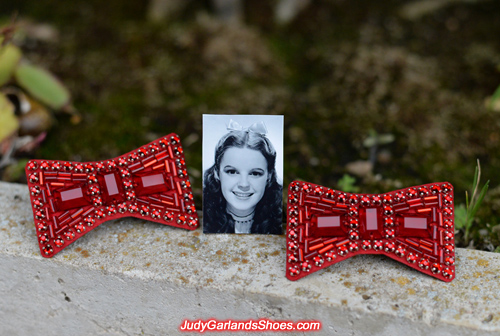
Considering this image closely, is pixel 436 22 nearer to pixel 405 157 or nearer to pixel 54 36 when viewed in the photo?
pixel 405 157

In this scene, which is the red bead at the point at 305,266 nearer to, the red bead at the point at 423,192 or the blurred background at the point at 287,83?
the red bead at the point at 423,192

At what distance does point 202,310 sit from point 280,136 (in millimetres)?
411

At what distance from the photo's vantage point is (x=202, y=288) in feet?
2.78

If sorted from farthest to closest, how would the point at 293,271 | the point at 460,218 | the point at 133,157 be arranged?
1. the point at 460,218
2. the point at 133,157
3. the point at 293,271

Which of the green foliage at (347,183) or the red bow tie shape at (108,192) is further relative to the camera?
the green foliage at (347,183)

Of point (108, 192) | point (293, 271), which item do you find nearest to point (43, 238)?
point (108, 192)

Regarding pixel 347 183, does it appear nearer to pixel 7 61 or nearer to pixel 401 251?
pixel 401 251

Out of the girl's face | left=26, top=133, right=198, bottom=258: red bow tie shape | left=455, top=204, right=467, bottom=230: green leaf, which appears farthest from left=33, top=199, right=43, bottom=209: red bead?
left=455, top=204, right=467, bottom=230: green leaf

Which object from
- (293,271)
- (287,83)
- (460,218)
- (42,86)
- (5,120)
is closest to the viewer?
(293,271)

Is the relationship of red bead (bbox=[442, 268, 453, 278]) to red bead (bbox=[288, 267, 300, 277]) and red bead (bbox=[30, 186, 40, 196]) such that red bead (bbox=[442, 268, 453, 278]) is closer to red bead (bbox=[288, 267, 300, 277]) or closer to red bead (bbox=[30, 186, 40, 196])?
red bead (bbox=[288, 267, 300, 277])

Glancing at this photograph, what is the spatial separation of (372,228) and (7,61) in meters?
1.17

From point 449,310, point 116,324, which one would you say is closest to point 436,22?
point 449,310

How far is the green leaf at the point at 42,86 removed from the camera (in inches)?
53.8

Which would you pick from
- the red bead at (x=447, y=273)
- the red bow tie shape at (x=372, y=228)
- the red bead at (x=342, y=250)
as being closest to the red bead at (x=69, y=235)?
the red bow tie shape at (x=372, y=228)
